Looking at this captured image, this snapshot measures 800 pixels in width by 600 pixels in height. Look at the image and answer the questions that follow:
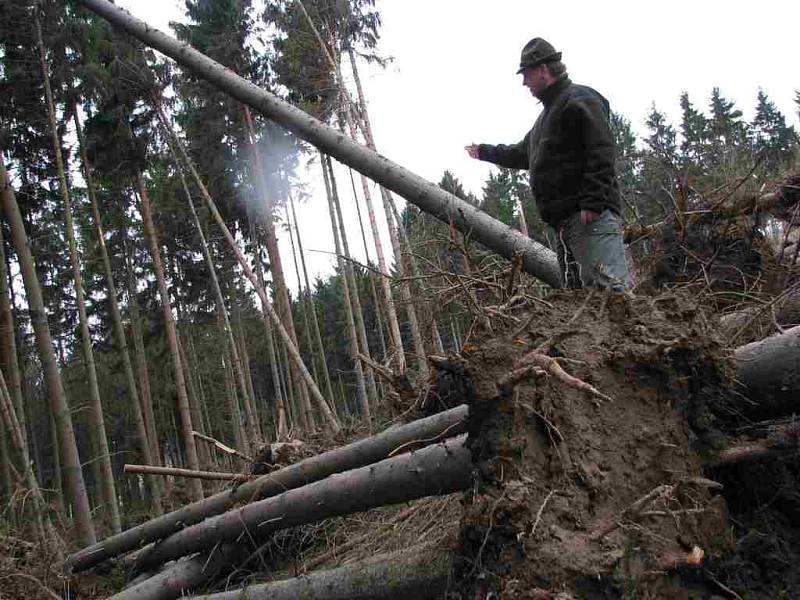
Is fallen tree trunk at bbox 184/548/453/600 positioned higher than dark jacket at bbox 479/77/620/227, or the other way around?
dark jacket at bbox 479/77/620/227

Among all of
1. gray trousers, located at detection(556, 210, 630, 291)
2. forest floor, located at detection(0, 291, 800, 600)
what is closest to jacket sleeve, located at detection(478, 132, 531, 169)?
gray trousers, located at detection(556, 210, 630, 291)

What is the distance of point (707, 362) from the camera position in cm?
221

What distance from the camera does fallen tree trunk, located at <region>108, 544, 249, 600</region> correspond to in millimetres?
3947

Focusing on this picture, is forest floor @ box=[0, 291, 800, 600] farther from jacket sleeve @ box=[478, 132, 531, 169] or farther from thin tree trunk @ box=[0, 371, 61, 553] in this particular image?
thin tree trunk @ box=[0, 371, 61, 553]

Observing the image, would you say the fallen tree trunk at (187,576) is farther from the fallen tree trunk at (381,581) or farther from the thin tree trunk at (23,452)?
the thin tree trunk at (23,452)

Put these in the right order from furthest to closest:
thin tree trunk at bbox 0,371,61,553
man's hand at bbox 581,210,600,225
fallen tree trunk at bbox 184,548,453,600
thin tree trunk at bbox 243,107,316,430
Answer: thin tree trunk at bbox 243,107,316,430
thin tree trunk at bbox 0,371,61,553
man's hand at bbox 581,210,600,225
fallen tree trunk at bbox 184,548,453,600

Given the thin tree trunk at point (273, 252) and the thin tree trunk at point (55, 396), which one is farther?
the thin tree trunk at point (273, 252)

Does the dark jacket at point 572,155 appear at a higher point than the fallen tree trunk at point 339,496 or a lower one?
higher

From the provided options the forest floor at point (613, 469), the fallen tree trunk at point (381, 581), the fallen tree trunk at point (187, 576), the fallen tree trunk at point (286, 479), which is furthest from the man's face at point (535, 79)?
the fallen tree trunk at point (187, 576)

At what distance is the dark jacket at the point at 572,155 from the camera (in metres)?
3.24

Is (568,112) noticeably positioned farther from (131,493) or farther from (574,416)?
(131,493)

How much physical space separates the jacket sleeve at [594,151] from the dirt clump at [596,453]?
0.93 meters

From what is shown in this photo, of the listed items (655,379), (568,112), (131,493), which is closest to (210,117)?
(568,112)

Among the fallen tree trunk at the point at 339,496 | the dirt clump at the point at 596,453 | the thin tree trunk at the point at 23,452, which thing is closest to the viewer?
the dirt clump at the point at 596,453
